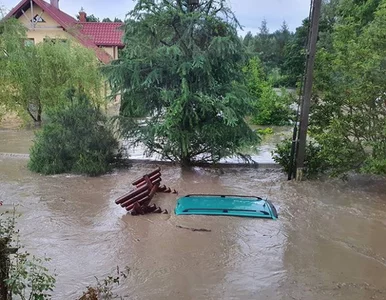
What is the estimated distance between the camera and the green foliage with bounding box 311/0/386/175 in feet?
26.7

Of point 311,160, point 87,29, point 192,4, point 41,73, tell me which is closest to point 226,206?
point 311,160

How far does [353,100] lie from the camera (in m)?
8.57

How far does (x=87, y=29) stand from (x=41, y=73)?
9.95m

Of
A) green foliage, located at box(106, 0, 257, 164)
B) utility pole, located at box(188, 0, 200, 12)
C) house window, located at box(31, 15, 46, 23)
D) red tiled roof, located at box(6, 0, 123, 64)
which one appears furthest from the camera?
house window, located at box(31, 15, 46, 23)

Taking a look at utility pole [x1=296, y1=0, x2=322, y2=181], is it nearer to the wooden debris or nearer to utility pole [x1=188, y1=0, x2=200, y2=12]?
utility pole [x1=188, y1=0, x2=200, y2=12]

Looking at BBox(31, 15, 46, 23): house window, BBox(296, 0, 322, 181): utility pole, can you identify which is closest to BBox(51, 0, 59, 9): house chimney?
BBox(31, 15, 46, 23): house window

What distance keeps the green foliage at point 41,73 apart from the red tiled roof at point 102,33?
772 cm

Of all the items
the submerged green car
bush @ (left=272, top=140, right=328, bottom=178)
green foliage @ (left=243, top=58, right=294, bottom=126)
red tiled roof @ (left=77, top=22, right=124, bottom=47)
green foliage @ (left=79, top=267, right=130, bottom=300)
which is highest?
red tiled roof @ (left=77, top=22, right=124, bottom=47)

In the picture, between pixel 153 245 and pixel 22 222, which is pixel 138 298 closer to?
pixel 153 245

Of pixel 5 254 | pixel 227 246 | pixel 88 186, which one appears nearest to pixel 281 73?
pixel 88 186

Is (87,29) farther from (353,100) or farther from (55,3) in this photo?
(353,100)

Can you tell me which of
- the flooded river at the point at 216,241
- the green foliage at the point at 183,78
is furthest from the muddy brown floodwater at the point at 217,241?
the green foliage at the point at 183,78

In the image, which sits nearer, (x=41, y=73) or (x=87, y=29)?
(x=41, y=73)

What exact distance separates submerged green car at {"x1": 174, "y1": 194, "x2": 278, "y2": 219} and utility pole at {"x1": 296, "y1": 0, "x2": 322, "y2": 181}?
1.96 metres
